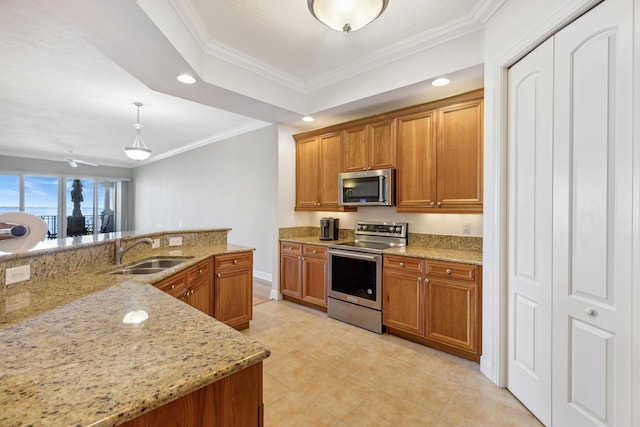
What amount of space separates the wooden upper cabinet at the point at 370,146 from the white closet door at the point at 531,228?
4.15 feet

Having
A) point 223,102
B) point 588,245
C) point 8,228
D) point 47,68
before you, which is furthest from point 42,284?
point 588,245

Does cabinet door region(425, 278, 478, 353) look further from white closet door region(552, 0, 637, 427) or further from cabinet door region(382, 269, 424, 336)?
white closet door region(552, 0, 637, 427)

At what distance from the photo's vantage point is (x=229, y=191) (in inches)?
223

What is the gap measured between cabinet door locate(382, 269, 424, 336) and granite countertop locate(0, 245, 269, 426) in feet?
6.98

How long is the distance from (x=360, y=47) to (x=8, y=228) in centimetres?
280

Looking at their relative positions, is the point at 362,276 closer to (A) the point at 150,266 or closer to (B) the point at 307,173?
(B) the point at 307,173

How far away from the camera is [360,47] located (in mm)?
2730

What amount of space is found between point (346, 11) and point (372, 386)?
247cm

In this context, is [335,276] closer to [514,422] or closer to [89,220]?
[514,422]

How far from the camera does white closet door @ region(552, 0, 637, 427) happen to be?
131cm

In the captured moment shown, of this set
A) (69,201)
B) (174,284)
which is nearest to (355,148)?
(174,284)

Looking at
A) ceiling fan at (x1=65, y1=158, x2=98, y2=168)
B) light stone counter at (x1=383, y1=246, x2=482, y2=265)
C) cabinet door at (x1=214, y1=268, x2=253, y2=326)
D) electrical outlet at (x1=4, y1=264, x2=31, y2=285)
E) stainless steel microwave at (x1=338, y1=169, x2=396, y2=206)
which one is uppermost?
ceiling fan at (x1=65, y1=158, x2=98, y2=168)

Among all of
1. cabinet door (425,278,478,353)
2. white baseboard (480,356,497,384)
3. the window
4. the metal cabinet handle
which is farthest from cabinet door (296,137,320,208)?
the window

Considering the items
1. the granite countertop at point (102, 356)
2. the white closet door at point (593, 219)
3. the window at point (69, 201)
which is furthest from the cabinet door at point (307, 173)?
the window at point (69, 201)
